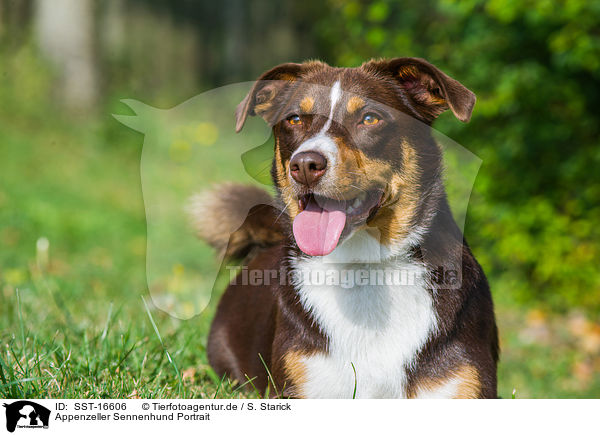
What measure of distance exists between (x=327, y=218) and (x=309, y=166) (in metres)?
0.24

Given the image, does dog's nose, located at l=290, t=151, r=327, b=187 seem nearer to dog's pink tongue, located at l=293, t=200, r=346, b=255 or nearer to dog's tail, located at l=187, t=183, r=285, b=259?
dog's pink tongue, located at l=293, t=200, r=346, b=255

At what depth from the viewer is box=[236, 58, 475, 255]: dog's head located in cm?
249

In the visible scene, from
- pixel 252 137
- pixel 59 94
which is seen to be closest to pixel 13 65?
pixel 59 94

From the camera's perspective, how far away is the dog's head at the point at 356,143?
8.18 feet

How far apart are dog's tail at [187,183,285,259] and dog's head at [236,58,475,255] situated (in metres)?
0.72

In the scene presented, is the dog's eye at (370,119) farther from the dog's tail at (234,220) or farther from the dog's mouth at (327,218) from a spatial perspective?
the dog's tail at (234,220)

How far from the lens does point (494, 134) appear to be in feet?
20.7
